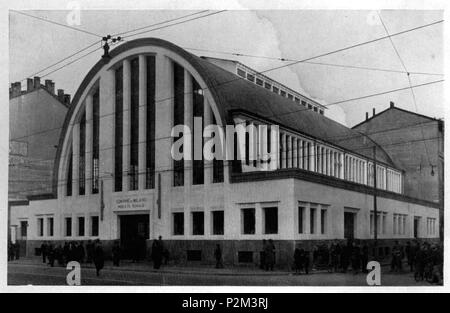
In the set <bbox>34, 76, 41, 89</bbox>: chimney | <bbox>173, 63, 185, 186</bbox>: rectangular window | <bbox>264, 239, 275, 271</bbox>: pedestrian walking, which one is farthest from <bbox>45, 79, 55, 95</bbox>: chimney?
<bbox>264, 239, 275, 271</bbox>: pedestrian walking

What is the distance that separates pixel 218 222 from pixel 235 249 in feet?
3.56

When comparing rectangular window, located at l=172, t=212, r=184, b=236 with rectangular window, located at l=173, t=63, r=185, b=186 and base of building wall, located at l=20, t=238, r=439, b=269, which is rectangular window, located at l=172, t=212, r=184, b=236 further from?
rectangular window, located at l=173, t=63, r=185, b=186

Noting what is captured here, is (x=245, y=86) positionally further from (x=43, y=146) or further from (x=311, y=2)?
(x=43, y=146)

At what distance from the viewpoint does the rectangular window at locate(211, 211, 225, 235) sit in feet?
55.6

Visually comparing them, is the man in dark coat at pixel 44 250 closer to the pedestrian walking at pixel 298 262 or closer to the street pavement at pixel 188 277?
the street pavement at pixel 188 277

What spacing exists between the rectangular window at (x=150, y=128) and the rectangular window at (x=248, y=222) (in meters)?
2.90

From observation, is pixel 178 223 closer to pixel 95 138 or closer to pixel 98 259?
pixel 98 259

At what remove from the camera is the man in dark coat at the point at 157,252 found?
16.7m

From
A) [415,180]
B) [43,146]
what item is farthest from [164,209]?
[415,180]

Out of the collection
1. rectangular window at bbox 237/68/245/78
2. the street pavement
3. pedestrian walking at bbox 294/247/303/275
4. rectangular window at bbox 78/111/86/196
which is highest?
rectangular window at bbox 237/68/245/78

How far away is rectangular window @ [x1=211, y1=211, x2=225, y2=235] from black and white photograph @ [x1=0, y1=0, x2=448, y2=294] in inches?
1.6

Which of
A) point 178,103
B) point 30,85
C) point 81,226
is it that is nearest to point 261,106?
point 178,103

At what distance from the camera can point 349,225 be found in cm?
1590

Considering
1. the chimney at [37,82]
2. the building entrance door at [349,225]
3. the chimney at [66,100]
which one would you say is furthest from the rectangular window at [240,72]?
the chimney at [66,100]
